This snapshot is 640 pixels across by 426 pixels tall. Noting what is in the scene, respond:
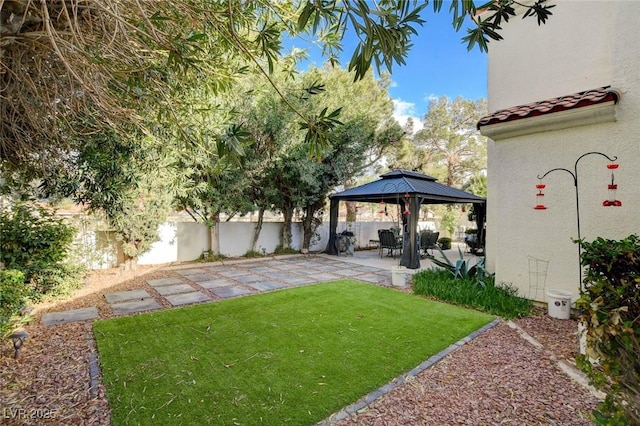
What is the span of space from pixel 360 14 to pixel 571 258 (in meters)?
5.53

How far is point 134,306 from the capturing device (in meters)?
5.47

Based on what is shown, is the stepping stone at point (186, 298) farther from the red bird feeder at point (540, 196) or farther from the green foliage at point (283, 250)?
the red bird feeder at point (540, 196)

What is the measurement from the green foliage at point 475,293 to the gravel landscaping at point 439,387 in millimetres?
861

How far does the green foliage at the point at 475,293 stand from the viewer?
205 inches

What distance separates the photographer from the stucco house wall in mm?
4523

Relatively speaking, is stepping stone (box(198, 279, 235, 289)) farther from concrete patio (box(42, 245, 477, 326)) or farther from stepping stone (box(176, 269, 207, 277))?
stepping stone (box(176, 269, 207, 277))

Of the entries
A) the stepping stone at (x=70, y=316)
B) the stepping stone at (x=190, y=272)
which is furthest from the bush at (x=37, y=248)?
the stepping stone at (x=190, y=272)

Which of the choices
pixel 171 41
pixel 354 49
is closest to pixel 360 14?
pixel 354 49

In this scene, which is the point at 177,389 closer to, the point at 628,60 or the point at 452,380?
the point at 452,380

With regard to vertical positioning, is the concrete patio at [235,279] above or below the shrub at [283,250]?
below

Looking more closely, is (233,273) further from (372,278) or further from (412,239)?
(412,239)

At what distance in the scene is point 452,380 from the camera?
3.12m

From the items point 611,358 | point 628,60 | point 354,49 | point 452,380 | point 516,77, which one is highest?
point 516,77

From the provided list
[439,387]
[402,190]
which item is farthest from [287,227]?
[439,387]
